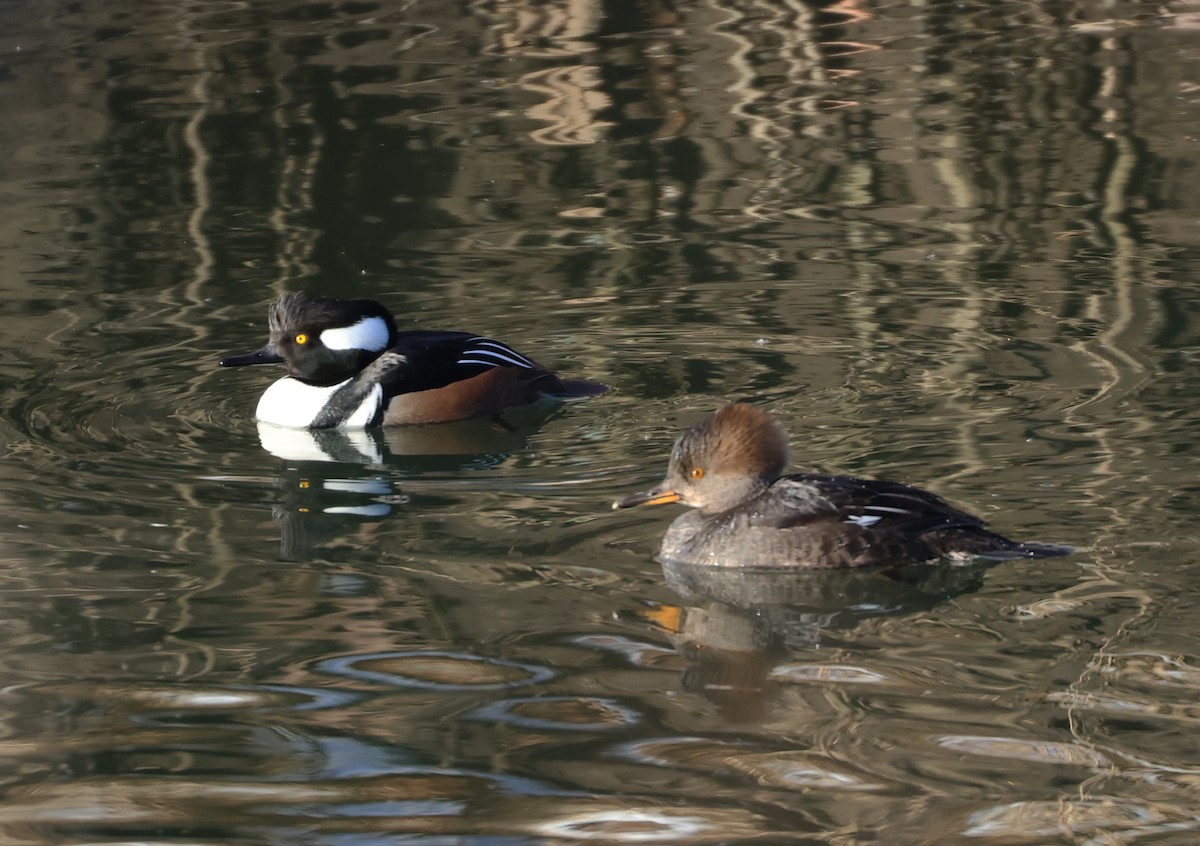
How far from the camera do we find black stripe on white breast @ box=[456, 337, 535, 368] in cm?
950

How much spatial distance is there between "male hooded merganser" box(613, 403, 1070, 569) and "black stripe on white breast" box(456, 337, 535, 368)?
2.45 m

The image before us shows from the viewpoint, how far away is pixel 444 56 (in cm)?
1803

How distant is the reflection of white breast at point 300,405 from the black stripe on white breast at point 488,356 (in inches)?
18.8

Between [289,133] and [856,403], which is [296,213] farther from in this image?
[856,403]

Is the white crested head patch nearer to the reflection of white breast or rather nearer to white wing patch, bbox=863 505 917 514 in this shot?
the reflection of white breast

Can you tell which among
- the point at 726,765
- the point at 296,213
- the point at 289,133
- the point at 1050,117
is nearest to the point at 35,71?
the point at 289,133

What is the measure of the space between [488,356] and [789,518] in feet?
9.77

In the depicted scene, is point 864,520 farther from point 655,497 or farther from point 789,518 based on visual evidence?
point 655,497

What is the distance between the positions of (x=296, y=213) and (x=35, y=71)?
542 cm

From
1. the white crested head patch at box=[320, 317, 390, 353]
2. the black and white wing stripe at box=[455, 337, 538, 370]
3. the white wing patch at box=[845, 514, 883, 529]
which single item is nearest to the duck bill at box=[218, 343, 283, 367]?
the white crested head patch at box=[320, 317, 390, 353]

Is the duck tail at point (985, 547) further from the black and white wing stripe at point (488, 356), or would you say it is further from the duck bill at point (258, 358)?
the duck bill at point (258, 358)

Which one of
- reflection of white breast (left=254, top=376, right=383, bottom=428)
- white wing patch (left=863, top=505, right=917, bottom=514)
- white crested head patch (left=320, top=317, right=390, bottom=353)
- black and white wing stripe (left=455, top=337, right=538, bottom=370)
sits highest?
white wing patch (left=863, top=505, right=917, bottom=514)

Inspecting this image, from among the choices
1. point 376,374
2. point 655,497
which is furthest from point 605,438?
point 655,497

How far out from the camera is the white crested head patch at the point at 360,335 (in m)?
9.70
